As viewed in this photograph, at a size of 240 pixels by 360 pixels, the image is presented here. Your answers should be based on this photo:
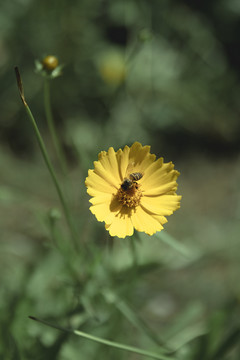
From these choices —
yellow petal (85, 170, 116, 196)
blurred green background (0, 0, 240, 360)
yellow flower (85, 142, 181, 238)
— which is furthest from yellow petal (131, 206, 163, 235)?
blurred green background (0, 0, 240, 360)

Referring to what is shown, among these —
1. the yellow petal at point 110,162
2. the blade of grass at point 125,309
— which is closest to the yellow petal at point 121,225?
the yellow petal at point 110,162

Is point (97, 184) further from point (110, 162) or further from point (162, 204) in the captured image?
point (162, 204)

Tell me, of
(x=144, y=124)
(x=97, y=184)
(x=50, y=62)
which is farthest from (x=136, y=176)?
(x=144, y=124)

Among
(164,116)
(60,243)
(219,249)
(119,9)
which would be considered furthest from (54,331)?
(119,9)

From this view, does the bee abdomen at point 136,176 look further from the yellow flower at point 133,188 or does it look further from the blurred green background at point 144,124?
the blurred green background at point 144,124

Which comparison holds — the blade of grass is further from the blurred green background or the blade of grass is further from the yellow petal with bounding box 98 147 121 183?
the yellow petal with bounding box 98 147 121 183

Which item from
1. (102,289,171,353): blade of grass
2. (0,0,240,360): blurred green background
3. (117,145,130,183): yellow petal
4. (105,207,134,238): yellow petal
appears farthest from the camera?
(0,0,240,360): blurred green background
